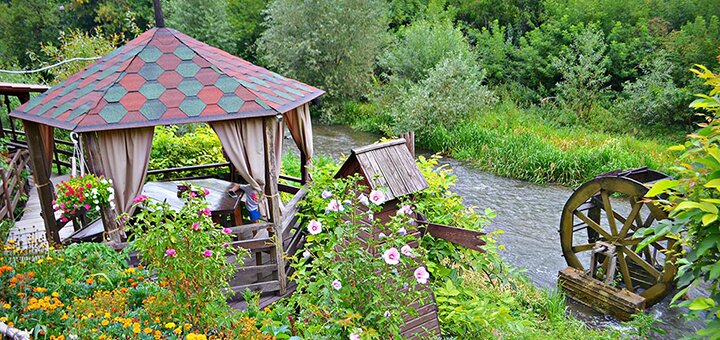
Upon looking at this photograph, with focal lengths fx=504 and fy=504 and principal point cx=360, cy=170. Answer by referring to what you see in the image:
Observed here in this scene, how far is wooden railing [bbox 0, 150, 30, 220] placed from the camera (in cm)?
665

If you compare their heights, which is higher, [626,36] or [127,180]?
[626,36]

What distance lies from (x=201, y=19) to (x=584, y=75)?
701 inches

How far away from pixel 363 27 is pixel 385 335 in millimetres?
17915

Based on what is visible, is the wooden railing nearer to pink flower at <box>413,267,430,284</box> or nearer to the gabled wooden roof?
the gabled wooden roof

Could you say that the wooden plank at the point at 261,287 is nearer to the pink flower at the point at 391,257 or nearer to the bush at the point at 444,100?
the pink flower at the point at 391,257

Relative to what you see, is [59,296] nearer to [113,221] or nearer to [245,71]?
[113,221]

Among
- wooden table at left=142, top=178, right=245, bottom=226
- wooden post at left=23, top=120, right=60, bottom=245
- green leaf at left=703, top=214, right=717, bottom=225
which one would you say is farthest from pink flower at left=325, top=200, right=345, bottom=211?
wooden post at left=23, top=120, right=60, bottom=245

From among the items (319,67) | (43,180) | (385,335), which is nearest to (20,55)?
(319,67)

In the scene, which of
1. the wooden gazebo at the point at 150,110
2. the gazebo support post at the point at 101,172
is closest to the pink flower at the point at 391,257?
the wooden gazebo at the point at 150,110

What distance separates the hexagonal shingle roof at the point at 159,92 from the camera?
14.3 feet

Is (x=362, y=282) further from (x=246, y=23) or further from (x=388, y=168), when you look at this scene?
(x=246, y=23)

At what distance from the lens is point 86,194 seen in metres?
4.30

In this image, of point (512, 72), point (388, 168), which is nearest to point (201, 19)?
point (512, 72)

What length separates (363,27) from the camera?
1969 centimetres
